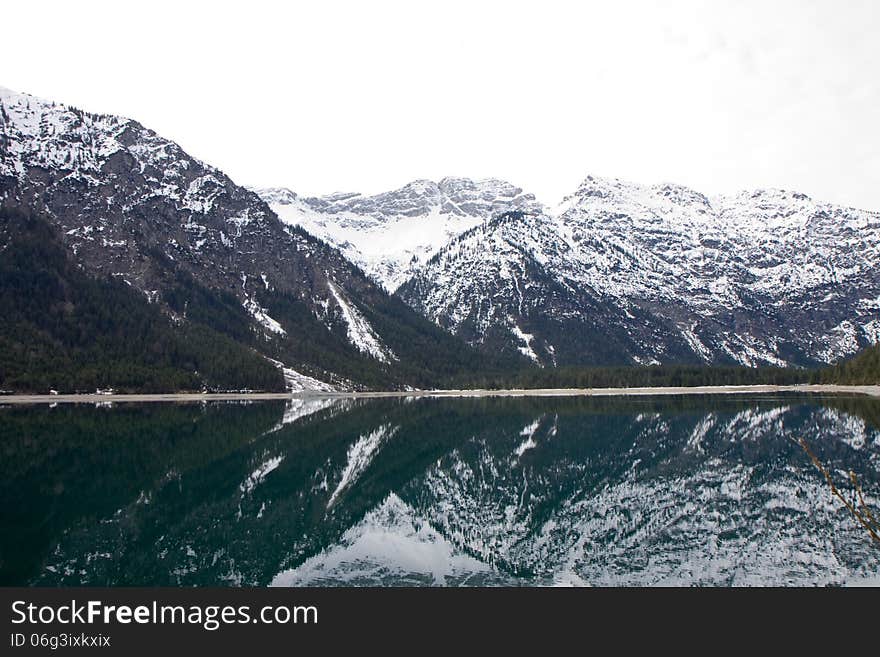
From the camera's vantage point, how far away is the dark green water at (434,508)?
104ft

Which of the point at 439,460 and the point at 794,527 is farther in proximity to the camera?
the point at 439,460

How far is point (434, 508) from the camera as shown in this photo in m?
48.2

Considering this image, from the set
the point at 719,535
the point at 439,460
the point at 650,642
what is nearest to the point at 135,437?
the point at 439,460

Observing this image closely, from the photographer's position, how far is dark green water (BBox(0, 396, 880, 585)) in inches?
1250

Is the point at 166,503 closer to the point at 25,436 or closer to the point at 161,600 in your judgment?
the point at 161,600

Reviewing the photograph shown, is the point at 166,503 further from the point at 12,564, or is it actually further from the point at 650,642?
the point at 650,642

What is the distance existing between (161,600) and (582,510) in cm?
3227

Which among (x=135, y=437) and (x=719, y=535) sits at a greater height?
(x=719, y=535)

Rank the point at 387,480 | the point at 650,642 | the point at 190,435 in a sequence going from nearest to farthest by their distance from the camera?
the point at 650,642, the point at 387,480, the point at 190,435

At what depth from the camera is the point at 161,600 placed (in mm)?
17406

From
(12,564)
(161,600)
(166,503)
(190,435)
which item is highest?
(161,600)

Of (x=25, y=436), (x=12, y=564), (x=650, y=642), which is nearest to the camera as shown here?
(x=650, y=642)

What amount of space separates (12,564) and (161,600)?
16.8 m

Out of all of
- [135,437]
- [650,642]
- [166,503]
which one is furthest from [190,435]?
[650,642]
